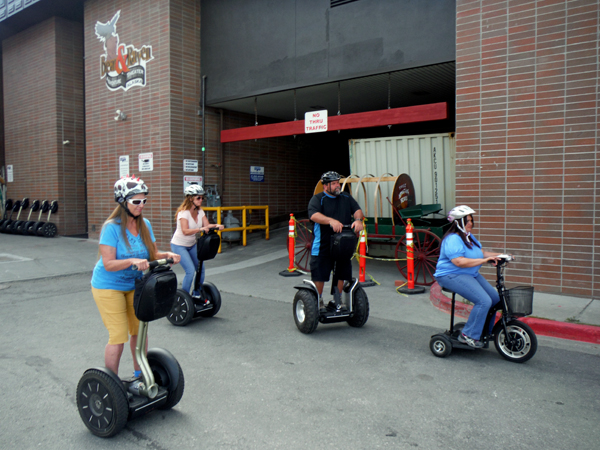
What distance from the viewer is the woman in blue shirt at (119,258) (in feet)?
10.9

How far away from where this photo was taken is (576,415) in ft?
11.9

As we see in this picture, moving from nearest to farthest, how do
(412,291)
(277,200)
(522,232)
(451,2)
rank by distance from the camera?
(522,232) → (412,291) → (451,2) → (277,200)

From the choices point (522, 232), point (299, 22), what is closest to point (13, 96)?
point (299, 22)

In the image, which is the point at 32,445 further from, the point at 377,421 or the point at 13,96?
the point at 13,96

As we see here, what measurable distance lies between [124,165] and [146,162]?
1.10 metres

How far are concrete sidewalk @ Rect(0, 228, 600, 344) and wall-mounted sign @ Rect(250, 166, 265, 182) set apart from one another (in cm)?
179

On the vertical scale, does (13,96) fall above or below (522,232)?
above

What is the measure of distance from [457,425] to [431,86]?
32.7ft

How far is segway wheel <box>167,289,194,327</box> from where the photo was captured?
19.7 feet

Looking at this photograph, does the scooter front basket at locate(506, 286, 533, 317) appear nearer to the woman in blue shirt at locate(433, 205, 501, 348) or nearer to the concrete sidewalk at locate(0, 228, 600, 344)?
the woman in blue shirt at locate(433, 205, 501, 348)

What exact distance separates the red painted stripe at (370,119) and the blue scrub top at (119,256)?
733cm

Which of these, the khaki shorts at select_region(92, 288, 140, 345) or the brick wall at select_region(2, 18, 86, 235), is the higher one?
the brick wall at select_region(2, 18, 86, 235)

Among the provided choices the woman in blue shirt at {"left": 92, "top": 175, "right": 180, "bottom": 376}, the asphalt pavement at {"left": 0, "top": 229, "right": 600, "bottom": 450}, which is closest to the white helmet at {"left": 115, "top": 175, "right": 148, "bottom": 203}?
the woman in blue shirt at {"left": 92, "top": 175, "right": 180, "bottom": 376}

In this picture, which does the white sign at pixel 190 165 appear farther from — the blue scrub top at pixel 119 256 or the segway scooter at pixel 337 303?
the blue scrub top at pixel 119 256
